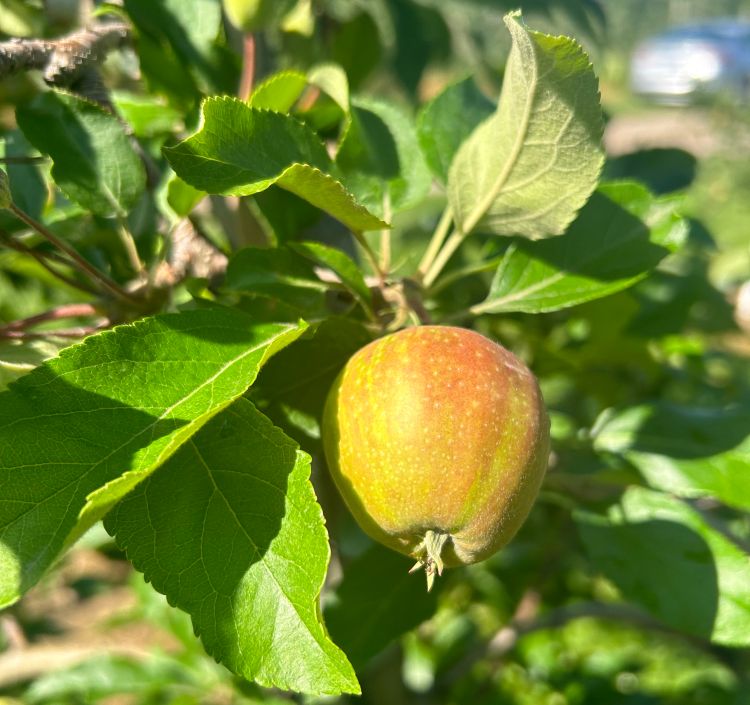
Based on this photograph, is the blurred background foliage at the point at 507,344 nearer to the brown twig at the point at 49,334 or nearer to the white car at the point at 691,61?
the brown twig at the point at 49,334

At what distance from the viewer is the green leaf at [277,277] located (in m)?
0.73

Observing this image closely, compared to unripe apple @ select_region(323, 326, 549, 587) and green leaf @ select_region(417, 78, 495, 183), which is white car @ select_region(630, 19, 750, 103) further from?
unripe apple @ select_region(323, 326, 549, 587)

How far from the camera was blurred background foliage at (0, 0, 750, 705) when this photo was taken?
93 cm

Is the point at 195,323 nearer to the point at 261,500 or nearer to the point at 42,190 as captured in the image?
the point at 261,500

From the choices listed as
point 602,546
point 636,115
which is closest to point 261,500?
point 602,546

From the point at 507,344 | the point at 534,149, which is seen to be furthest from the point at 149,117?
the point at 507,344

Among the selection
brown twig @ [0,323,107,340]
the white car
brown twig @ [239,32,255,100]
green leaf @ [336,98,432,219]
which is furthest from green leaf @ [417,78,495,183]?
the white car

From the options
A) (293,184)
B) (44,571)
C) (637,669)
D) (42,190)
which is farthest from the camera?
(637,669)

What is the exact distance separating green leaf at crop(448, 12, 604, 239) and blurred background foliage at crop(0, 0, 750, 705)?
0.44 feet

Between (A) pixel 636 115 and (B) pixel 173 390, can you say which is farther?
Result: (A) pixel 636 115

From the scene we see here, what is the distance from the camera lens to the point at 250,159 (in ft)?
2.12

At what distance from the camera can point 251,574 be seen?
59cm

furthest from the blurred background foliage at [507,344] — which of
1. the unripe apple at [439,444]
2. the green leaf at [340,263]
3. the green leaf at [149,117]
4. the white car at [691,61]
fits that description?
the white car at [691,61]

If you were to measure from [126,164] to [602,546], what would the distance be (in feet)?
1.99
